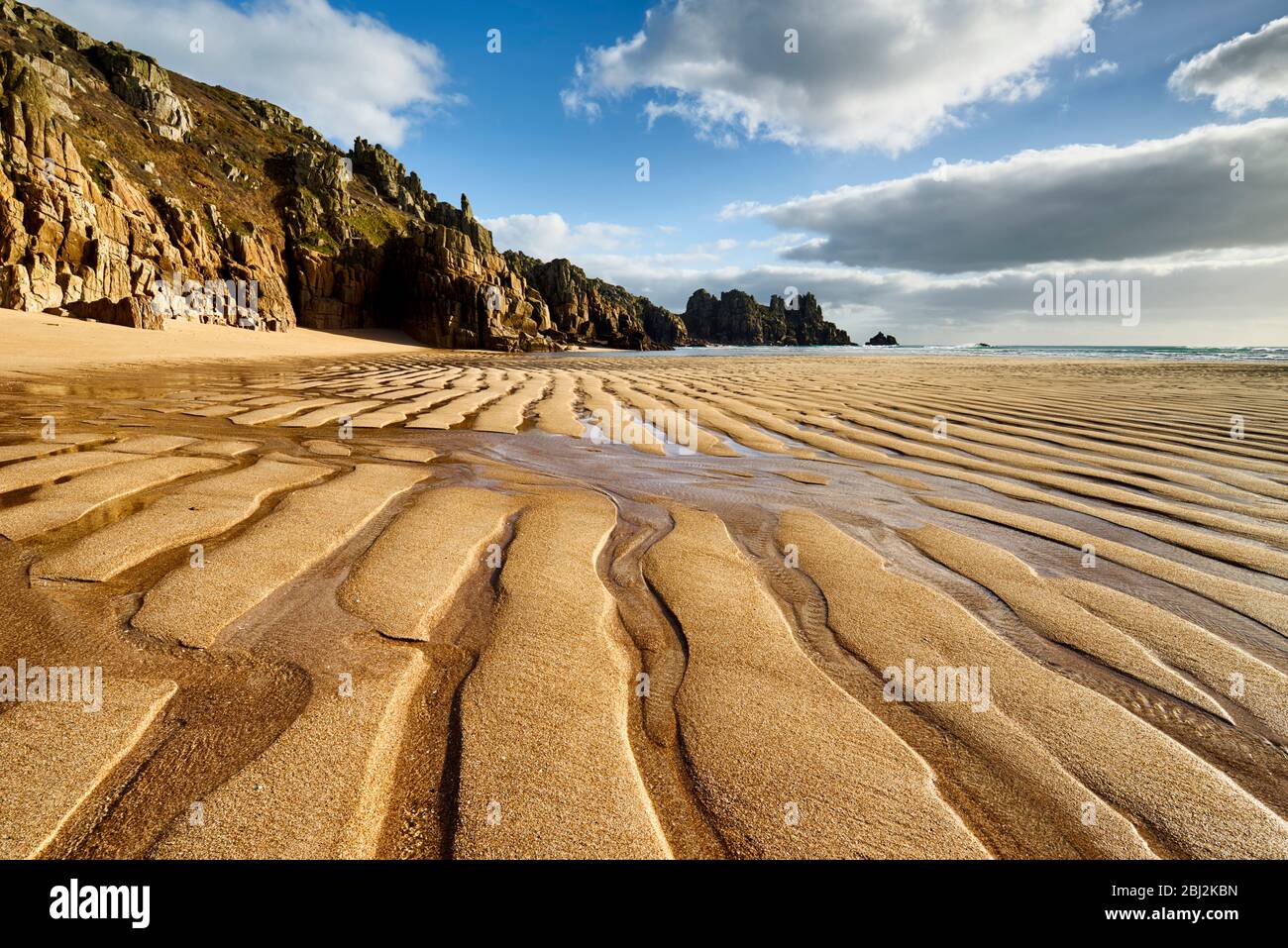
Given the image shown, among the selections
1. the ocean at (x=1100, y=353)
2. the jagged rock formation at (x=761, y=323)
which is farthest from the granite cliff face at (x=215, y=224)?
the jagged rock formation at (x=761, y=323)

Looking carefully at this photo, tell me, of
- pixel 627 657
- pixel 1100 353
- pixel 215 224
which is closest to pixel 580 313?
pixel 215 224

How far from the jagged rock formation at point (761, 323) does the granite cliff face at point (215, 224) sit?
60.7m

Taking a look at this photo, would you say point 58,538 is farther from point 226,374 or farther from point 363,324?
point 363,324

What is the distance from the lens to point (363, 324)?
57.4m

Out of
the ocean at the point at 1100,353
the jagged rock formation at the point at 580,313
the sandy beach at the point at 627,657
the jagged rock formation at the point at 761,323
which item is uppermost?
the jagged rock formation at the point at 761,323

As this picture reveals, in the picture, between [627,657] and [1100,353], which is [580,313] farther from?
[627,657]

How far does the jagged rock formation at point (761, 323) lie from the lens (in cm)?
13925

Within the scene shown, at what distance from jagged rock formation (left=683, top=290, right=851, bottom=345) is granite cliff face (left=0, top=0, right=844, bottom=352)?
199 ft

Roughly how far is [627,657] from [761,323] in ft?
475

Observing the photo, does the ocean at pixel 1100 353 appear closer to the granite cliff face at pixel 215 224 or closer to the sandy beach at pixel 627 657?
A: the granite cliff face at pixel 215 224

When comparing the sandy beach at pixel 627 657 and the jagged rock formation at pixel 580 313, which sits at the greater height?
the jagged rock formation at pixel 580 313

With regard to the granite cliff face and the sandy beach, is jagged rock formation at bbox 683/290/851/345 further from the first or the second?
the sandy beach

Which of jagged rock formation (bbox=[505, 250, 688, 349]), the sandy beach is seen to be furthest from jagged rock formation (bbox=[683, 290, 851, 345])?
the sandy beach
